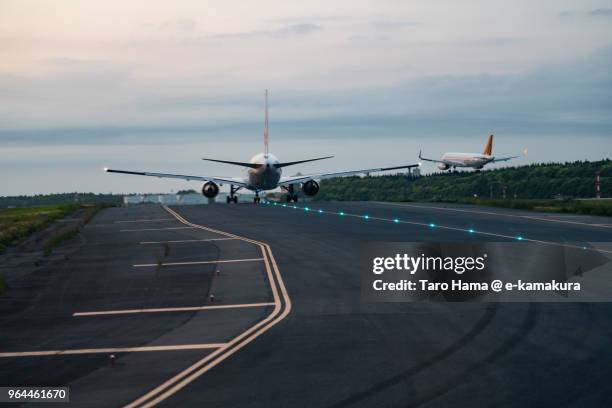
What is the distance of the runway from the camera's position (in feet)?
44.3

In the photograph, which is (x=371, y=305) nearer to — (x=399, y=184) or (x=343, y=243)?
(x=343, y=243)

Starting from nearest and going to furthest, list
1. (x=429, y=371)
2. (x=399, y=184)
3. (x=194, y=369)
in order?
1. (x=429, y=371)
2. (x=194, y=369)
3. (x=399, y=184)

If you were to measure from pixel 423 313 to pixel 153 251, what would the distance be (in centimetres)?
1999

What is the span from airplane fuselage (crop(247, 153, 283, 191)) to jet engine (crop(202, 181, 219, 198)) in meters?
3.29

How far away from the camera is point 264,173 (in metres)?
74.9

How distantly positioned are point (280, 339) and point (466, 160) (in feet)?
370

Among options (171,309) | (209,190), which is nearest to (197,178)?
(209,190)

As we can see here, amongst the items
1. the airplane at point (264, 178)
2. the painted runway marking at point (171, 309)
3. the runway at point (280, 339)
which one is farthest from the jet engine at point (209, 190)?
the painted runway marking at point (171, 309)

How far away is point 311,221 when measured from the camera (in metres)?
52.5

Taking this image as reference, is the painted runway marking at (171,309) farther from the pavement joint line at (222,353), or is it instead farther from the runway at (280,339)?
the pavement joint line at (222,353)

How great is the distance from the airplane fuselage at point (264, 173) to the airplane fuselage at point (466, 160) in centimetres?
5442

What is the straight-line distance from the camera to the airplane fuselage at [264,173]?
7438cm

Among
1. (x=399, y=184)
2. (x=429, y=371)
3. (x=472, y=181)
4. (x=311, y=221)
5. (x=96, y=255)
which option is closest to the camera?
(x=429, y=371)

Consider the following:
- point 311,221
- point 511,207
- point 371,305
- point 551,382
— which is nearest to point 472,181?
point 511,207
